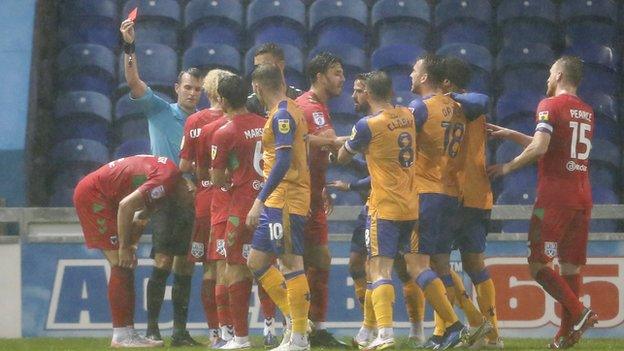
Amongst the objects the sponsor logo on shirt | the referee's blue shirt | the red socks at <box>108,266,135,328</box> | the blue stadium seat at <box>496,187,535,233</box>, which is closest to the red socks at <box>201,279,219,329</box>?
the red socks at <box>108,266,135,328</box>

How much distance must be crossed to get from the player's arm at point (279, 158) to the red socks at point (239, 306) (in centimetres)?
83

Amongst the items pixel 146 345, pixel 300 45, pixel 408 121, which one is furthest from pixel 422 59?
pixel 300 45

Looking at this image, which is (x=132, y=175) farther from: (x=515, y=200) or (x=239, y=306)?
(x=515, y=200)

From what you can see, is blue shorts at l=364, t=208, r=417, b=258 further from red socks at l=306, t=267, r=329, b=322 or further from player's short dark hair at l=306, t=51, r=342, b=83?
player's short dark hair at l=306, t=51, r=342, b=83

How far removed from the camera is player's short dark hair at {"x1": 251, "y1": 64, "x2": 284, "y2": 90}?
27.6 feet

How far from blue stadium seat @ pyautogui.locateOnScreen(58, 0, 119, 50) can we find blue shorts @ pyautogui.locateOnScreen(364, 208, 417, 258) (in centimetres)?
587

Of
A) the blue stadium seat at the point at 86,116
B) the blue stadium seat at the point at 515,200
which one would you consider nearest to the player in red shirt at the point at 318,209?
the blue stadium seat at the point at 515,200

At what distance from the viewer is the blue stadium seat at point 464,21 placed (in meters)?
13.3

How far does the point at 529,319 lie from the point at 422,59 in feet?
8.89

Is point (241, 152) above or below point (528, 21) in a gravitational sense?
below

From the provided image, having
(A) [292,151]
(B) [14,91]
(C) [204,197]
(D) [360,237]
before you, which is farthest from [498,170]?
(B) [14,91]

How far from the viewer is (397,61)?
12789 mm

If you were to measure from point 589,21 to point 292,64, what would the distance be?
3.03 m

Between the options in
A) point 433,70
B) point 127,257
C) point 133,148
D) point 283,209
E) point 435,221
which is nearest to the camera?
point 283,209
